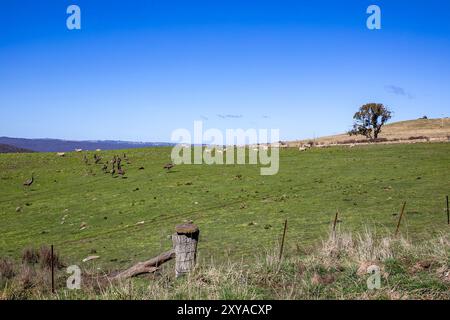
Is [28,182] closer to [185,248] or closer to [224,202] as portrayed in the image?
[224,202]

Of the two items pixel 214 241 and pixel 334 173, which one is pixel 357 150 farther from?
pixel 214 241

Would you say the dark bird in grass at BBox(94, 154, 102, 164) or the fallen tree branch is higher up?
the dark bird in grass at BBox(94, 154, 102, 164)

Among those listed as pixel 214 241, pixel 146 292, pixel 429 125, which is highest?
pixel 429 125

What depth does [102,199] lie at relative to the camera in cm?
3578

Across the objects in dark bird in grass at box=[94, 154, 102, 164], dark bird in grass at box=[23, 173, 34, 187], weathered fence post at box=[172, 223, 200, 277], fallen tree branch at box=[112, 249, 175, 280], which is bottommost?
fallen tree branch at box=[112, 249, 175, 280]

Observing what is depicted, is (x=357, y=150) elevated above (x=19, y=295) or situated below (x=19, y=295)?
above

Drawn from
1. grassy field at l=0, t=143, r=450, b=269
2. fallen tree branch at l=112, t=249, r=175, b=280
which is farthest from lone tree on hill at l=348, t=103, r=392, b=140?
fallen tree branch at l=112, t=249, r=175, b=280

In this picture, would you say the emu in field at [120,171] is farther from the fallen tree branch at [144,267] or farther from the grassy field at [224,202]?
the fallen tree branch at [144,267]

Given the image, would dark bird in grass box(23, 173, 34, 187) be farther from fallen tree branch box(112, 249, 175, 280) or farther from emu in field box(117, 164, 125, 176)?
fallen tree branch box(112, 249, 175, 280)

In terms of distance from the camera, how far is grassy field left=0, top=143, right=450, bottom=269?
20.7 metres

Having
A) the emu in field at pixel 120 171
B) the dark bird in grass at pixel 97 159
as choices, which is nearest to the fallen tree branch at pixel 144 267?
the emu in field at pixel 120 171

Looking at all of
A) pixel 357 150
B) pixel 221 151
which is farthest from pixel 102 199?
pixel 357 150
